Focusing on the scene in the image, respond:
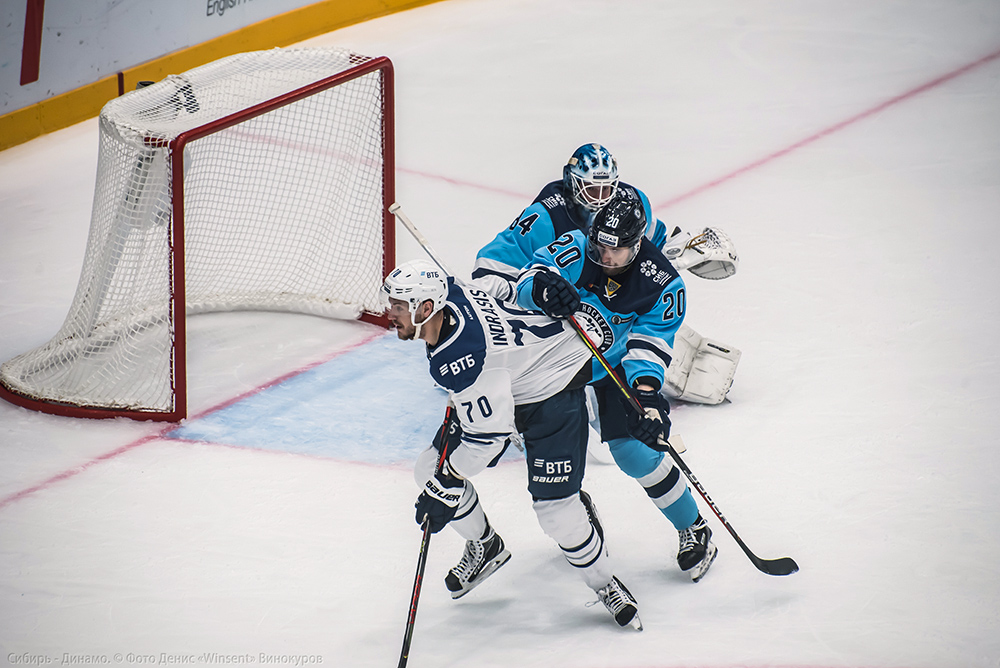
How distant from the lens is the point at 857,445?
13.7 feet

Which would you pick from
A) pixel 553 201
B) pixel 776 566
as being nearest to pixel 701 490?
pixel 776 566

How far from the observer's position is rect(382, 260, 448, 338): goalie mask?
9.52 ft

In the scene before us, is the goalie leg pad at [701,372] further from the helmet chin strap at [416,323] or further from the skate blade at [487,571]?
the helmet chin strap at [416,323]

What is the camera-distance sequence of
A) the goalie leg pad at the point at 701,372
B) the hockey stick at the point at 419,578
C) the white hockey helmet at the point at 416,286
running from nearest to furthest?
the white hockey helmet at the point at 416,286, the hockey stick at the point at 419,578, the goalie leg pad at the point at 701,372

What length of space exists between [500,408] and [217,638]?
1.12m

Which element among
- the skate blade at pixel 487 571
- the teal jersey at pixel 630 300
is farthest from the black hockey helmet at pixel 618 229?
the skate blade at pixel 487 571

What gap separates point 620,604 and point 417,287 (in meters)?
1.13

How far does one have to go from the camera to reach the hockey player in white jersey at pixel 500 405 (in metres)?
2.94

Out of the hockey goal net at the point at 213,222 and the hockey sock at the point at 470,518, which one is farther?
the hockey goal net at the point at 213,222

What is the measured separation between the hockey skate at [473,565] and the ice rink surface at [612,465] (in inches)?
2.9

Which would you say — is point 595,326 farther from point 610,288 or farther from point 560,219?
point 560,219

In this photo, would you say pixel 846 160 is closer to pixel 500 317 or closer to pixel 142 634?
pixel 500 317

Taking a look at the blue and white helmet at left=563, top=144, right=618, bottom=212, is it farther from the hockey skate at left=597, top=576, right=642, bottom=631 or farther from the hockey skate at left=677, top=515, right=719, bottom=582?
the hockey skate at left=597, top=576, right=642, bottom=631

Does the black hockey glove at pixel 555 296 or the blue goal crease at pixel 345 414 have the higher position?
the black hockey glove at pixel 555 296
